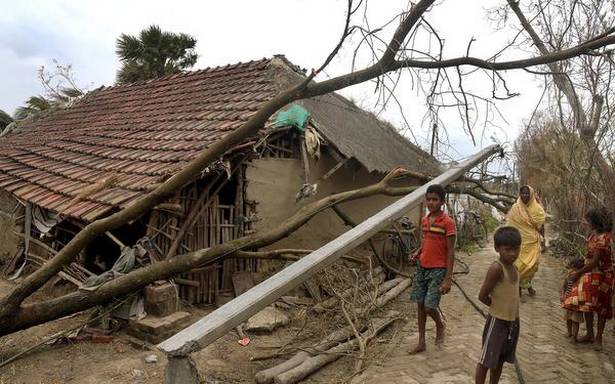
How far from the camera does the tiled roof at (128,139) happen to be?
6270 millimetres

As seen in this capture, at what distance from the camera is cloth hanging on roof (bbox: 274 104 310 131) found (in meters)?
6.98

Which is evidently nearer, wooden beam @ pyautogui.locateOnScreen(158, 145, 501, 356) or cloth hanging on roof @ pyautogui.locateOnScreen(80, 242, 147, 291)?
wooden beam @ pyautogui.locateOnScreen(158, 145, 501, 356)

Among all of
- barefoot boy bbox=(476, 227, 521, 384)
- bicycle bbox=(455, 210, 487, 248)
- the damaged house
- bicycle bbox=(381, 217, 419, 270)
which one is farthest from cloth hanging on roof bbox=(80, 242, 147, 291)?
bicycle bbox=(455, 210, 487, 248)

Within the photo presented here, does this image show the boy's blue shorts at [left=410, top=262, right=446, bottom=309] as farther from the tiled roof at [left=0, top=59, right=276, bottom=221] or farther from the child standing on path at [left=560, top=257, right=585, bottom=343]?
the tiled roof at [left=0, top=59, right=276, bottom=221]

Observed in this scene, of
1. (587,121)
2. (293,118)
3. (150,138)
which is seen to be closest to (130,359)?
(293,118)

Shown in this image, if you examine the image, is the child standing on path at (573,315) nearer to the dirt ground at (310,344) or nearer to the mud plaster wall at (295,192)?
the dirt ground at (310,344)

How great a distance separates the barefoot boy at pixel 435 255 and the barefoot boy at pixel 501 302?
78cm

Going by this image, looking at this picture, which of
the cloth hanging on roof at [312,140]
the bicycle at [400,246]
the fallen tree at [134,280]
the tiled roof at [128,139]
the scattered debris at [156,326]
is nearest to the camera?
the fallen tree at [134,280]

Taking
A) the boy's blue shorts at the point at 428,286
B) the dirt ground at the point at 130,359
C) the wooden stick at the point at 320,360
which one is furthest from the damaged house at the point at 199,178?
the boy's blue shorts at the point at 428,286

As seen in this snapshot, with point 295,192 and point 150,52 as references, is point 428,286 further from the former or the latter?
point 150,52

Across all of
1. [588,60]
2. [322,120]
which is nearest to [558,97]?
[588,60]

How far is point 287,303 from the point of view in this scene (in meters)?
6.48

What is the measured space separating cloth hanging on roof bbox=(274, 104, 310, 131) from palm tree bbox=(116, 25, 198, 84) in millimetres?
11039

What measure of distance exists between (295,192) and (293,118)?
1.36 meters
